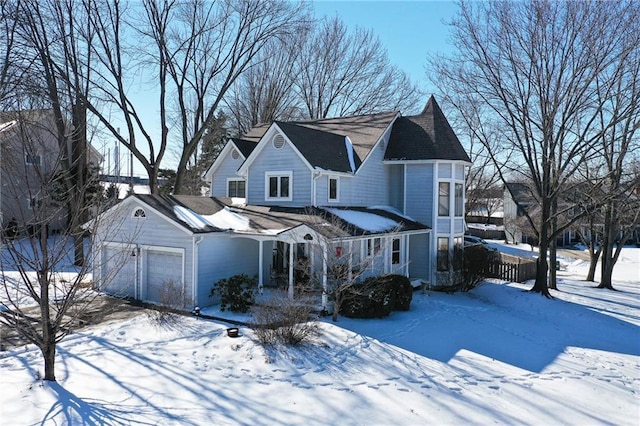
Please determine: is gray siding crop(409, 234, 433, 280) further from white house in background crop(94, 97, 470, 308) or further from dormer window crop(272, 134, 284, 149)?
dormer window crop(272, 134, 284, 149)

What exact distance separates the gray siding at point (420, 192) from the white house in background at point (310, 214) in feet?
0.15

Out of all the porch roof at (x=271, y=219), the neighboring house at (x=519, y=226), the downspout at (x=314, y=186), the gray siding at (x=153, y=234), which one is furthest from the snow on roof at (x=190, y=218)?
the neighboring house at (x=519, y=226)

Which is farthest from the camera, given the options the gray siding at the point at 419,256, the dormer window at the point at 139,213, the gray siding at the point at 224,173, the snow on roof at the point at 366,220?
the gray siding at the point at 224,173

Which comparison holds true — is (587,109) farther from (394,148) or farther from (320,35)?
(320,35)

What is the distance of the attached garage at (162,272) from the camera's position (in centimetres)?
1501

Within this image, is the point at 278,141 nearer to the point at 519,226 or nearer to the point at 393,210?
the point at 393,210

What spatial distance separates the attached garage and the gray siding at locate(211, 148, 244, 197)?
8097 millimetres

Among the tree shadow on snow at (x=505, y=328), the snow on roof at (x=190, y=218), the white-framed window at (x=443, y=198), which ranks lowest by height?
the tree shadow on snow at (x=505, y=328)

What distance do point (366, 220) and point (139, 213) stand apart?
8.43 meters

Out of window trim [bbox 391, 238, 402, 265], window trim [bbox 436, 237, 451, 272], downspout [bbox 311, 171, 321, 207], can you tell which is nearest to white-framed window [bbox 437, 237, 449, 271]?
window trim [bbox 436, 237, 451, 272]

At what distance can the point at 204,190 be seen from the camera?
42500mm

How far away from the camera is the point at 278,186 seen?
19.5 m

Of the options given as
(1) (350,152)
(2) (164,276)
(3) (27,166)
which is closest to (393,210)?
(1) (350,152)

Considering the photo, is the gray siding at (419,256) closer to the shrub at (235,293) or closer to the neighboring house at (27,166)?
the shrub at (235,293)
